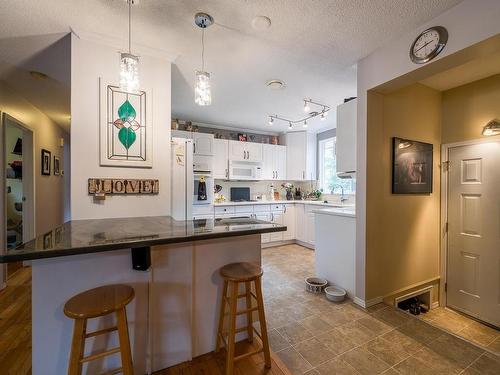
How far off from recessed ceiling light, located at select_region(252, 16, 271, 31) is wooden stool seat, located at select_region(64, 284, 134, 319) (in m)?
2.03

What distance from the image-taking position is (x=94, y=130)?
2004 mm

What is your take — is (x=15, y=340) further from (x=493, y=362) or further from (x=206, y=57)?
(x=493, y=362)

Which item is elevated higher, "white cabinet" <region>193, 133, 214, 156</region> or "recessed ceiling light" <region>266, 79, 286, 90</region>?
"recessed ceiling light" <region>266, 79, 286, 90</region>

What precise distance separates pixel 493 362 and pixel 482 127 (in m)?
2.21

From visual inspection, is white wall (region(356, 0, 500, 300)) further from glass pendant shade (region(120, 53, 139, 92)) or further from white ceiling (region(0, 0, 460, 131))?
glass pendant shade (region(120, 53, 139, 92))

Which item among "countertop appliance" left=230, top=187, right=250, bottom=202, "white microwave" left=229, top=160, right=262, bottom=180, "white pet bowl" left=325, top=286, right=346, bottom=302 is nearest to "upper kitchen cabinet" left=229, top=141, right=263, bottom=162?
"white microwave" left=229, top=160, right=262, bottom=180

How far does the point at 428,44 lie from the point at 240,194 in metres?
3.83

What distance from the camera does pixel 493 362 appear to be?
165cm

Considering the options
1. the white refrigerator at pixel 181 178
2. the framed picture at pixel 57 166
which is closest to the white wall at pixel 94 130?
the white refrigerator at pixel 181 178

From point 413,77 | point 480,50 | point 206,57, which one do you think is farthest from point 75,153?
point 480,50

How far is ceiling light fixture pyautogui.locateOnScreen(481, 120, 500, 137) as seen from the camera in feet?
7.77

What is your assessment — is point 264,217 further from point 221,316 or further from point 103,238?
point 103,238

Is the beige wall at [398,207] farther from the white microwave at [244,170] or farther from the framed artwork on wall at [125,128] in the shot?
the white microwave at [244,170]

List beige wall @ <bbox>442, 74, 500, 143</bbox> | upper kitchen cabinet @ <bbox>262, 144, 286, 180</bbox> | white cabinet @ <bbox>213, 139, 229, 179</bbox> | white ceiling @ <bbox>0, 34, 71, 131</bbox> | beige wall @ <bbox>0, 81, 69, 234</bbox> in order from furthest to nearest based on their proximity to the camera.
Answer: upper kitchen cabinet @ <bbox>262, 144, 286, 180</bbox> < white cabinet @ <bbox>213, 139, 229, 179</bbox> < beige wall @ <bbox>0, 81, 69, 234</bbox> < beige wall @ <bbox>442, 74, 500, 143</bbox> < white ceiling @ <bbox>0, 34, 71, 131</bbox>
